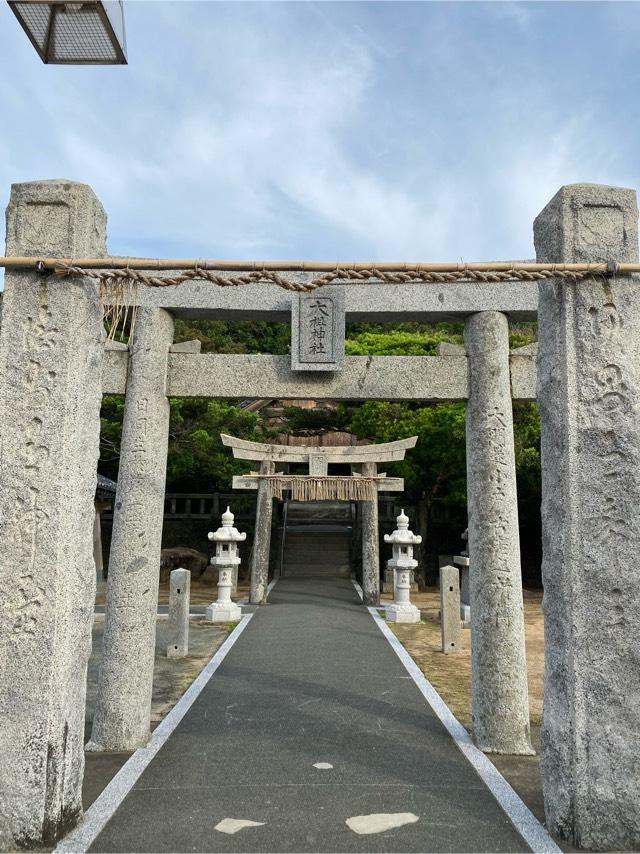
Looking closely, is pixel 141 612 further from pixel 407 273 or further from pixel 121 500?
pixel 407 273

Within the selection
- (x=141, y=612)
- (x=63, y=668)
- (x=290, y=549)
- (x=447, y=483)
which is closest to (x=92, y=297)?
(x=63, y=668)

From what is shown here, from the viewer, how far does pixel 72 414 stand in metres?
3.68

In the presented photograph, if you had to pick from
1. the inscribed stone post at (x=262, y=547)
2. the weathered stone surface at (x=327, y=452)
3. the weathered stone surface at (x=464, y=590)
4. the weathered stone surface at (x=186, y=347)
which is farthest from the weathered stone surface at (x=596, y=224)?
the inscribed stone post at (x=262, y=547)

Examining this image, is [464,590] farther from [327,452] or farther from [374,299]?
[374,299]

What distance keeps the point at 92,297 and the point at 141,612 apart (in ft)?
9.35

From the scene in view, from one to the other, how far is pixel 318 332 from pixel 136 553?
2.55 m

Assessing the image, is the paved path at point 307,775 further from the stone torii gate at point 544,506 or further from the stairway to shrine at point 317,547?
the stairway to shrine at point 317,547

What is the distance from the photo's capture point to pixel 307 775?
4484 millimetres

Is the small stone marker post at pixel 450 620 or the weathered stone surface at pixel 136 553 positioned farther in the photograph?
the small stone marker post at pixel 450 620

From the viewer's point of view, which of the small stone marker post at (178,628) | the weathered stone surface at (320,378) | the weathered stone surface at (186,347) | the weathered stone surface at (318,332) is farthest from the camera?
the small stone marker post at (178,628)

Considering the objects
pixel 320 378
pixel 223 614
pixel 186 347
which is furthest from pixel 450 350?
pixel 223 614

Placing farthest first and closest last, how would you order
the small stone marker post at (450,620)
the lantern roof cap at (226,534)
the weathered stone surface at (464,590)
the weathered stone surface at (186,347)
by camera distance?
the lantern roof cap at (226,534) → the weathered stone surface at (464,590) → the small stone marker post at (450,620) → the weathered stone surface at (186,347)

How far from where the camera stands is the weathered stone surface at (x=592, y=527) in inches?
133

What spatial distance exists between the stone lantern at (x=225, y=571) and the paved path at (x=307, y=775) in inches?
219
